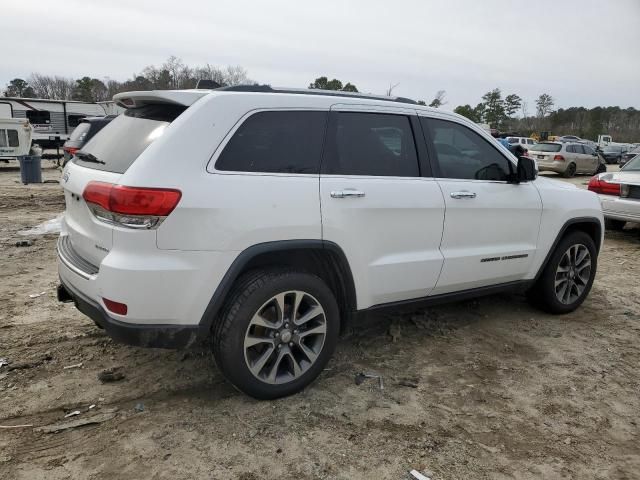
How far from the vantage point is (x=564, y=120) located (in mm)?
81938

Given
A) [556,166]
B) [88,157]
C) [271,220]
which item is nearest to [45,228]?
[88,157]

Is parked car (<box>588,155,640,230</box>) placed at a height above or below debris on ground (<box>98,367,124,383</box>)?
above

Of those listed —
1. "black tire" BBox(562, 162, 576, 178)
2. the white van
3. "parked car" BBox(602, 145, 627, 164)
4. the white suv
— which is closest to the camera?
the white suv

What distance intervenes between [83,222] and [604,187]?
831cm

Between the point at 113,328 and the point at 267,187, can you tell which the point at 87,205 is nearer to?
the point at 113,328

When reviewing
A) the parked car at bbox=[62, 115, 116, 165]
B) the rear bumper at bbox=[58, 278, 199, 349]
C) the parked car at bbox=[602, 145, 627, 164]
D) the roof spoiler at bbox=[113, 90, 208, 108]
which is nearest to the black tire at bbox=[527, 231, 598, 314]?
the rear bumper at bbox=[58, 278, 199, 349]

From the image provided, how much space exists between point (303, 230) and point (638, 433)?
2.34m

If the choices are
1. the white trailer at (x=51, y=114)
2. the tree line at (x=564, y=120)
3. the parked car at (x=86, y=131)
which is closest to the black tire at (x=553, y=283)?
the parked car at (x=86, y=131)

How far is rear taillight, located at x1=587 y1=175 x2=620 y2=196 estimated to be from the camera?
8.27m

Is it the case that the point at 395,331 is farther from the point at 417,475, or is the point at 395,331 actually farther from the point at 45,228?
the point at 45,228

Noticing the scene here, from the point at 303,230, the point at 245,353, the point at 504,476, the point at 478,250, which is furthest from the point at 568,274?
the point at 245,353

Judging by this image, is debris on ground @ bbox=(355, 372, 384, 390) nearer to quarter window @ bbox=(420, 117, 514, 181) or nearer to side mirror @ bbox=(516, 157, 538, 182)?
quarter window @ bbox=(420, 117, 514, 181)

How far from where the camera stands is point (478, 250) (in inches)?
155

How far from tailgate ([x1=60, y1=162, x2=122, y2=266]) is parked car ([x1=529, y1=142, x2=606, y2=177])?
21.4 m
